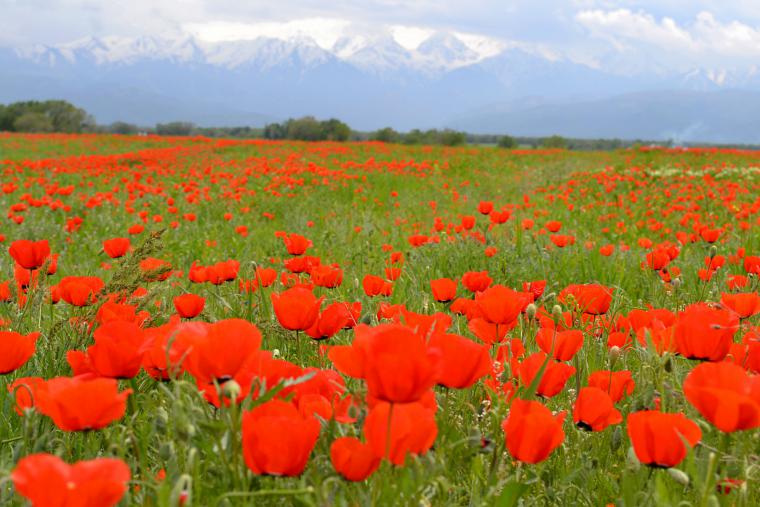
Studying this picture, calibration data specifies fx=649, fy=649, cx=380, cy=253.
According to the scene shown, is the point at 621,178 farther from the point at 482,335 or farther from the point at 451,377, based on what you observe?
the point at 451,377

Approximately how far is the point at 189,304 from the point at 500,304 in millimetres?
904

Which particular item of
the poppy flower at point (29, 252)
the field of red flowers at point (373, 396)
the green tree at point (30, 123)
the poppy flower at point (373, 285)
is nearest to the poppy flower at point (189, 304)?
the field of red flowers at point (373, 396)

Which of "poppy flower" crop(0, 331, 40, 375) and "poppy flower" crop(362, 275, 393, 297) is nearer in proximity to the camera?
"poppy flower" crop(0, 331, 40, 375)

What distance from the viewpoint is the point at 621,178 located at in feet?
33.2

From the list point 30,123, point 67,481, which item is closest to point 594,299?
point 67,481

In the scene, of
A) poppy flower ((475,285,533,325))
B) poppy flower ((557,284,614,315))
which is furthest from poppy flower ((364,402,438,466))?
poppy flower ((557,284,614,315))

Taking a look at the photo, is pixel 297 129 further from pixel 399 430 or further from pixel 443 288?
pixel 399 430

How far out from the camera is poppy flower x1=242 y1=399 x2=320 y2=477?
90 centimetres

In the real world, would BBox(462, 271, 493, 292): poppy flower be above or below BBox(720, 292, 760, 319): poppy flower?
below

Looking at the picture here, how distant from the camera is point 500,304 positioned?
1.57 meters

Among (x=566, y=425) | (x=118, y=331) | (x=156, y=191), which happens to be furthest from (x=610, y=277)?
(x=156, y=191)

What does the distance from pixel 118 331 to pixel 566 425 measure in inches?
48.2

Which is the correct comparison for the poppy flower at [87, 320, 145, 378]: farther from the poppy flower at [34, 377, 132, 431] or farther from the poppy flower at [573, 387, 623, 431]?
the poppy flower at [573, 387, 623, 431]

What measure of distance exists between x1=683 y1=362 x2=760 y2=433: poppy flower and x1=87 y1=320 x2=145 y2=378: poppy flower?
89cm
